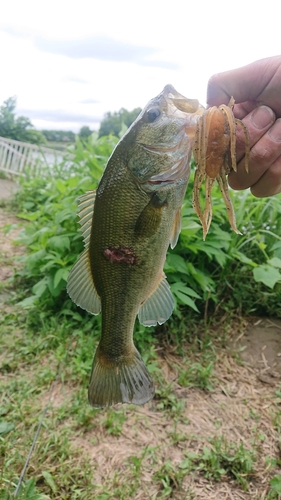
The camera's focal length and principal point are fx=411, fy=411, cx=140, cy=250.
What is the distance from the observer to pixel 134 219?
4.72 feet

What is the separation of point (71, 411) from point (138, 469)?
1.95 ft

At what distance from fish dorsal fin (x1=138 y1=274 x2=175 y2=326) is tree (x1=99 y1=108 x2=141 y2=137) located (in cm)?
510

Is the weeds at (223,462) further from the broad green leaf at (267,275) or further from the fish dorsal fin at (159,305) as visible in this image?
the fish dorsal fin at (159,305)

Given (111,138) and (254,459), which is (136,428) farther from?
(111,138)

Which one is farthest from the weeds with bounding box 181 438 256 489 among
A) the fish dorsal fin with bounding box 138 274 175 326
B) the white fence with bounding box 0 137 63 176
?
the white fence with bounding box 0 137 63 176

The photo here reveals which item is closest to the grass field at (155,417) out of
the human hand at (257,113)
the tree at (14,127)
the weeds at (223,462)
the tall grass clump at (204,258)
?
Answer: the weeds at (223,462)

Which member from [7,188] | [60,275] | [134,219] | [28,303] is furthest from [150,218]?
[7,188]

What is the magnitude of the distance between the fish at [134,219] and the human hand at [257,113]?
1.15 feet

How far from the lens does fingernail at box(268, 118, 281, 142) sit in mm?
1666

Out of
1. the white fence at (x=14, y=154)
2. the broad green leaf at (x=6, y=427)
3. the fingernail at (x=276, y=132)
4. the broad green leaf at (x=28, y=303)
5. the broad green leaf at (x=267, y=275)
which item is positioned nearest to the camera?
the fingernail at (x=276, y=132)

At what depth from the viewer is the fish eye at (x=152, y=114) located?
1.45m

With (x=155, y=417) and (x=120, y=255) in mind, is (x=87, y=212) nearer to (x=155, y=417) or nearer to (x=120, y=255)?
(x=120, y=255)

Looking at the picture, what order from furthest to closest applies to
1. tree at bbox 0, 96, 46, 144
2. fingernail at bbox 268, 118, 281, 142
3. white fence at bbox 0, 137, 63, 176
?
tree at bbox 0, 96, 46, 144, white fence at bbox 0, 137, 63, 176, fingernail at bbox 268, 118, 281, 142

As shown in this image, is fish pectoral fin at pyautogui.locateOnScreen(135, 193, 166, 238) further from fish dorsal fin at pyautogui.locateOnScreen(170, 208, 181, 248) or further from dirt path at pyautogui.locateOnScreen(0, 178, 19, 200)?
dirt path at pyautogui.locateOnScreen(0, 178, 19, 200)
